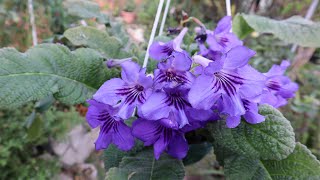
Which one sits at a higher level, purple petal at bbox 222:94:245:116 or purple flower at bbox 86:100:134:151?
purple petal at bbox 222:94:245:116

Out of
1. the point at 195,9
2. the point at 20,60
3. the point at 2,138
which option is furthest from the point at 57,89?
the point at 195,9

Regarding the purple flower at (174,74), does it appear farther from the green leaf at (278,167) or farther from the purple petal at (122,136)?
the green leaf at (278,167)

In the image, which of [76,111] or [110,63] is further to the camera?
[76,111]

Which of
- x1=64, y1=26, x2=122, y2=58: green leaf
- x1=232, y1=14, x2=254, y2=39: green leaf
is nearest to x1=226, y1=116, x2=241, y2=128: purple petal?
x1=64, y1=26, x2=122, y2=58: green leaf

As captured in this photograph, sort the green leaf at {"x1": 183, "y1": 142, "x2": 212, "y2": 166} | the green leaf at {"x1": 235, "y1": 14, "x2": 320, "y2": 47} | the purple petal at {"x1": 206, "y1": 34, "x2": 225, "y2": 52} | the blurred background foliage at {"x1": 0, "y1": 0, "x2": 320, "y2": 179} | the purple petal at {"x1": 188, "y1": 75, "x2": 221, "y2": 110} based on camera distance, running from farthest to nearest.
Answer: the blurred background foliage at {"x1": 0, "y1": 0, "x2": 320, "y2": 179} → the green leaf at {"x1": 235, "y1": 14, "x2": 320, "y2": 47} → the green leaf at {"x1": 183, "y1": 142, "x2": 212, "y2": 166} → the purple petal at {"x1": 206, "y1": 34, "x2": 225, "y2": 52} → the purple petal at {"x1": 188, "y1": 75, "x2": 221, "y2": 110}

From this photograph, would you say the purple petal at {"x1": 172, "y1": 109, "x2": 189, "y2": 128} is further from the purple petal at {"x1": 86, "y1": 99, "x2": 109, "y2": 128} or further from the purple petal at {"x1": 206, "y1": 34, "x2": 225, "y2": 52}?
the purple petal at {"x1": 206, "y1": 34, "x2": 225, "y2": 52}

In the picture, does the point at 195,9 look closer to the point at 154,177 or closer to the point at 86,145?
the point at 86,145

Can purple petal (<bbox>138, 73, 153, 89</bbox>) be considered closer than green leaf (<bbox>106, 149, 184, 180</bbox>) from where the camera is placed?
Yes
